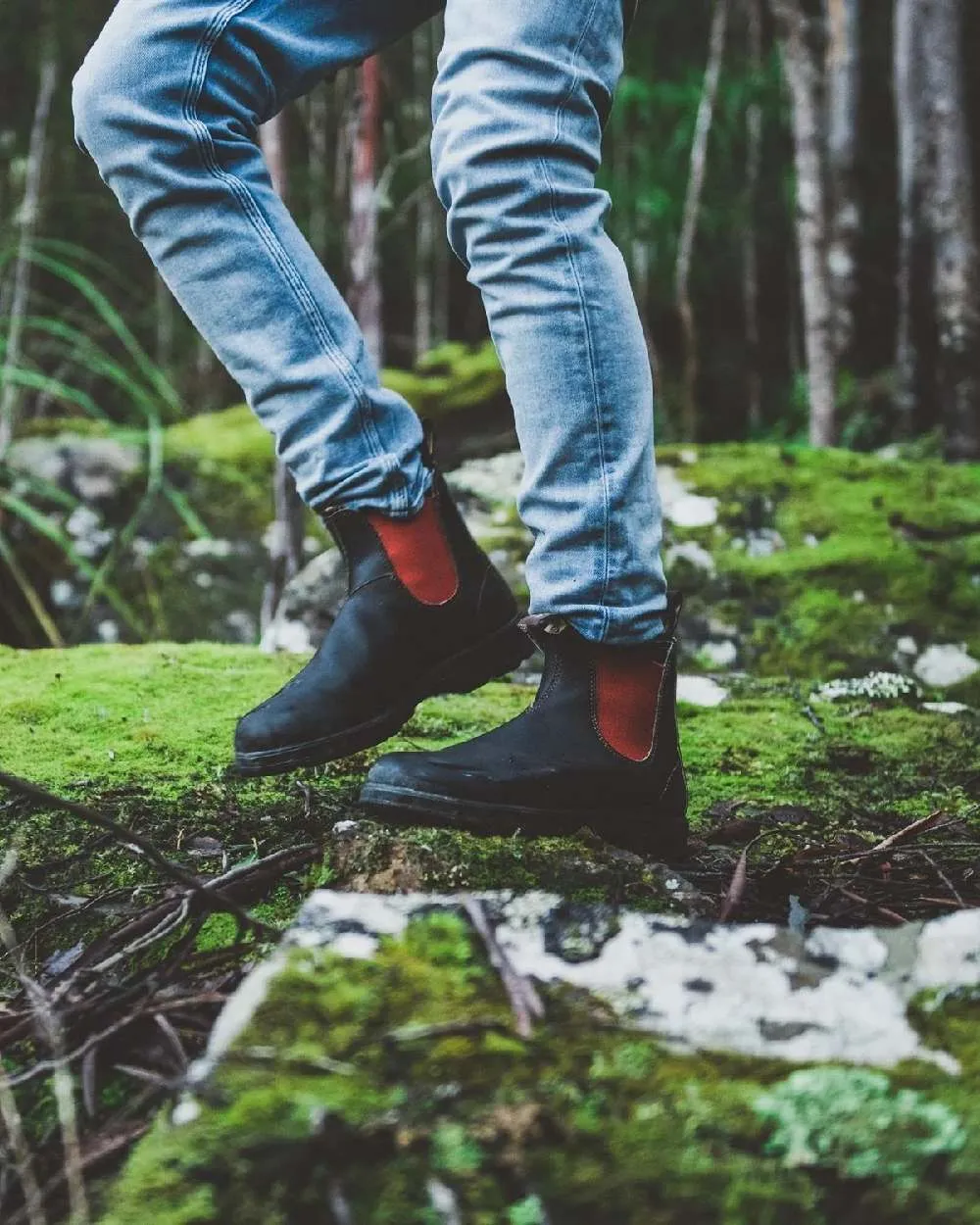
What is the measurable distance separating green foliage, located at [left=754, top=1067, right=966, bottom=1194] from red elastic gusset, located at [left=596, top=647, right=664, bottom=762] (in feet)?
2.18

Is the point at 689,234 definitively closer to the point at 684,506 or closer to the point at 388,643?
the point at 684,506

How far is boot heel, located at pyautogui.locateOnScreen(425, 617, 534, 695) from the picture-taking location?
1.57 meters

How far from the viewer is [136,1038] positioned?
90 cm

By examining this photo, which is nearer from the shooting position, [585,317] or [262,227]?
[585,317]

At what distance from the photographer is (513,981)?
80 centimetres

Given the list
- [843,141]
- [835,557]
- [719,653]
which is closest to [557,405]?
[719,653]

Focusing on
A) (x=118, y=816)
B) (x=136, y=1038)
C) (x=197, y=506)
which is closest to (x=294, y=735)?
(x=118, y=816)

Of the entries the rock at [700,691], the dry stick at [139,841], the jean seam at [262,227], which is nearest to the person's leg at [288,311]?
the jean seam at [262,227]

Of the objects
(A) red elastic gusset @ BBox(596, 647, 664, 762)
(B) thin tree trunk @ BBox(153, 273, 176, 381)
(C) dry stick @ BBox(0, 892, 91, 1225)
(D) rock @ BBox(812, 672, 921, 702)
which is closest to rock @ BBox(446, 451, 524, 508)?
(D) rock @ BBox(812, 672, 921, 702)

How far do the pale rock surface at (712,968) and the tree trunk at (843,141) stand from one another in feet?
20.7

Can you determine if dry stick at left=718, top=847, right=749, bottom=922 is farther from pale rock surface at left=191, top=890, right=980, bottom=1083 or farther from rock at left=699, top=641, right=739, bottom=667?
rock at left=699, top=641, right=739, bottom=667

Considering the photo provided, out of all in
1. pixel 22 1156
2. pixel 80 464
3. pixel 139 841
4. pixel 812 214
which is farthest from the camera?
pixel 812 214

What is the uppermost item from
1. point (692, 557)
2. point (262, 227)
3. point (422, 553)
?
point (262, 227)

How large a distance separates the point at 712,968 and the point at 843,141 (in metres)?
7.00
